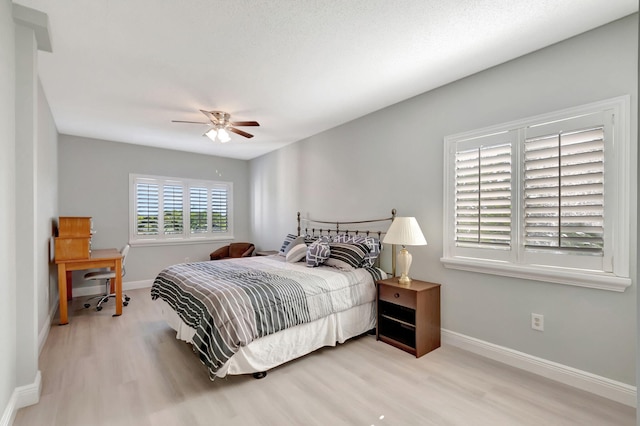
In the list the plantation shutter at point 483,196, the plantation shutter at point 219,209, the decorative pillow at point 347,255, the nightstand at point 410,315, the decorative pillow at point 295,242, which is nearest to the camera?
the plantation shutter at point 483,196

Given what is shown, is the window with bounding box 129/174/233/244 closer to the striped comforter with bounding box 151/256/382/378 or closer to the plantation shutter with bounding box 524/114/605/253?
the striped comforter with bounding box 151/256/382/378

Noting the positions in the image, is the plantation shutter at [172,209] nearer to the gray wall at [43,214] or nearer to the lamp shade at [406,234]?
the gray wall at [43,214]

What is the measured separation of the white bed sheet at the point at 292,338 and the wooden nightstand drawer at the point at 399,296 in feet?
0.82

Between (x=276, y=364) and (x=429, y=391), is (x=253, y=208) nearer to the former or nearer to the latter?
(x=276, y=364)

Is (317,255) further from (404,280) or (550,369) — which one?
(550,369)

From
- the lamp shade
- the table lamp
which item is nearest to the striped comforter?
the table lamp

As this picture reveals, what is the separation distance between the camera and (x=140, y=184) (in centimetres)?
541

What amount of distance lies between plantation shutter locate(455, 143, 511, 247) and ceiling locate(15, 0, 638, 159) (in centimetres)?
80

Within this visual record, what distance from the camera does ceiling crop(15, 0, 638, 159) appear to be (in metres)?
1.94

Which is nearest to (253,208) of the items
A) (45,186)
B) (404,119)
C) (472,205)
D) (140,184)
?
(140,184)

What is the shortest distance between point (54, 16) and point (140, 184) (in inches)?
150

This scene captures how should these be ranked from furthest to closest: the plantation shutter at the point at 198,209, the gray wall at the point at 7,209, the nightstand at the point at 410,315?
1. the plantation shutter at the point at 198,209
2. the nightstand at the point at 410,315
3. the gray wall at the point at 7,209

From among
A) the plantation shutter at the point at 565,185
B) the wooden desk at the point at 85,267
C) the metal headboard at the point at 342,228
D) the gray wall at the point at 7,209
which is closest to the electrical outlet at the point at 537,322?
the plantation shutter at the point at 565,185

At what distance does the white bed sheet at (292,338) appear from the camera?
2334mm
